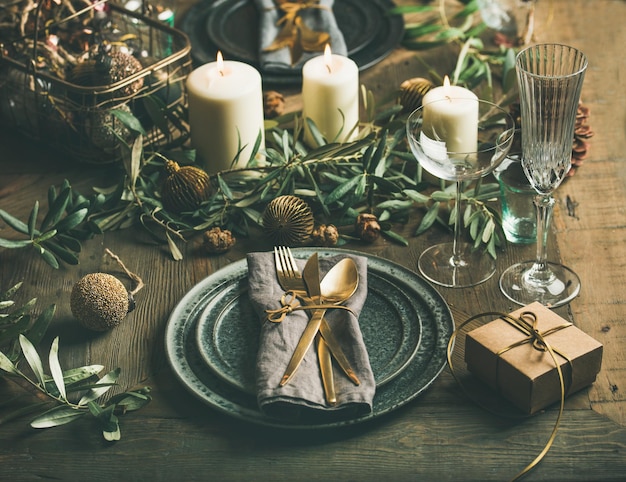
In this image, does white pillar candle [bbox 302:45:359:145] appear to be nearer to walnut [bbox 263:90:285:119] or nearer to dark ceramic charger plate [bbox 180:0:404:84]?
walnut [bbox 263:90:285:119]

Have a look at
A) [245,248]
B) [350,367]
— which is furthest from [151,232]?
[350,367]

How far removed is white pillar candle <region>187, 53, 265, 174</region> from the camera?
4.19 ft

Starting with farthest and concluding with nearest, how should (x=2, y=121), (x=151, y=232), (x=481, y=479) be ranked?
(x=2, y=121) < (x=151, y=232) < (x=481, y=479)

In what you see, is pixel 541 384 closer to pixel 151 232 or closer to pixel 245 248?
pixel 245 248

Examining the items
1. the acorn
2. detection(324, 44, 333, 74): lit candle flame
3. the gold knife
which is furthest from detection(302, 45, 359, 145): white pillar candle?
the acorn

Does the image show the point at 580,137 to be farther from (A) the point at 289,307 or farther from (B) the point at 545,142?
(A) the point at 289,307

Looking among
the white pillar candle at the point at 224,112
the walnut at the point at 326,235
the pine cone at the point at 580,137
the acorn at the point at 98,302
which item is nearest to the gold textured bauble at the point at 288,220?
the walnut at the point at 326,235

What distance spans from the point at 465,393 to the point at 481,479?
0.36 ft

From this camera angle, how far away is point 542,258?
3.65 ft

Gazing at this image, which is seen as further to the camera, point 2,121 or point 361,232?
point 2,121

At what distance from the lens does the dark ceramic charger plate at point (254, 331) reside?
0.97 meters

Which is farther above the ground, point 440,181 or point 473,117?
point 473,117

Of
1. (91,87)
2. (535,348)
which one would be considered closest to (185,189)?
(91,87)

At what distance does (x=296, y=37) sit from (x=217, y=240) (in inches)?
21.7
